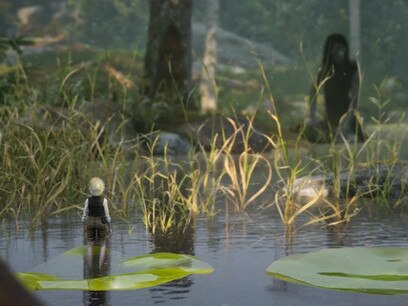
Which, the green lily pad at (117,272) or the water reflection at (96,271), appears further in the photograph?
the green lily pad at (117,272)

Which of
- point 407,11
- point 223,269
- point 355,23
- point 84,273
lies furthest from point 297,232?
point 407,11

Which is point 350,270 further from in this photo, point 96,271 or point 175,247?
point 175,247

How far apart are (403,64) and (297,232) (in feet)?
76.2

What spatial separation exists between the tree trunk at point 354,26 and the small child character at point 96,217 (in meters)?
20.3

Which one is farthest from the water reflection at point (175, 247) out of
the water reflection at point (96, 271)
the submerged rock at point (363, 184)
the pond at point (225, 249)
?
the submerged rock at point (363, 184)

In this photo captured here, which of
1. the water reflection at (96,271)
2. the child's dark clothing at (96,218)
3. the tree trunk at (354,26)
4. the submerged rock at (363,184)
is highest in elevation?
the tree trunk at (354,26)

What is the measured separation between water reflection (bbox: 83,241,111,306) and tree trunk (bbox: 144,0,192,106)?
1012cm

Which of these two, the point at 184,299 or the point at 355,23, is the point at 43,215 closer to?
the point at 184,299

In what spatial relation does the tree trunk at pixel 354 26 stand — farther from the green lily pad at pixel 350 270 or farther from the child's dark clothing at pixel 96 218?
the green lily pad at pixel 350 270

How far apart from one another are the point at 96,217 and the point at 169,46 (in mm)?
10442

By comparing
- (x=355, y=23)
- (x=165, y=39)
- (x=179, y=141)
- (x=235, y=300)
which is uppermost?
(x=355, y=23)

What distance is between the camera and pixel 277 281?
3.11m

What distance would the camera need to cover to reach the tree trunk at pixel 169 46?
14047mm

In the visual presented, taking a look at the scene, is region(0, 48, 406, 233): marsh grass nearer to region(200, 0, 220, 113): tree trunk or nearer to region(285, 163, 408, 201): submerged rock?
region(285, 163, 408, 201): submerged rock
